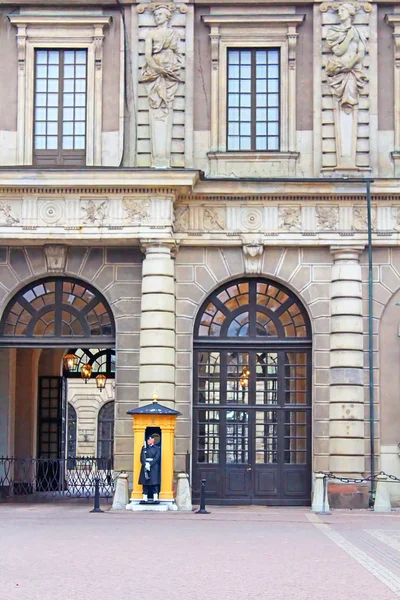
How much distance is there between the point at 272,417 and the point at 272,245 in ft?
14.7

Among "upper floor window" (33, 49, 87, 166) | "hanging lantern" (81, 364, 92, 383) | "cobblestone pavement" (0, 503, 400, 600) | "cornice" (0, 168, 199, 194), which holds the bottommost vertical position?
"cobblestone pavement" (0, 503, 400, 600)

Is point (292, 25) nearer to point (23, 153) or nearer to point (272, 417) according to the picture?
point (23, 153)

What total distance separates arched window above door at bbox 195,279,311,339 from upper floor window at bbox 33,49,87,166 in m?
5.19

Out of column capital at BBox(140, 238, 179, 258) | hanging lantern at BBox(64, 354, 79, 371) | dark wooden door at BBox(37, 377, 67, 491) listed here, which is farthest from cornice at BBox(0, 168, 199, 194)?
hanging lantern at BBox(64, 354, 79, 371)

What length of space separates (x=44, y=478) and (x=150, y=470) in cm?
1073

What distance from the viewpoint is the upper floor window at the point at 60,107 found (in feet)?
110

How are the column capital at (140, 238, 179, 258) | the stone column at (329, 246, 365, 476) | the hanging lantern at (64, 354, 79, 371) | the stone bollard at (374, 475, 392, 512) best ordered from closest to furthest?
the stone bollard at (374, 475, 392, 512)
the stone column at (329, 246, 365, 476)
the column capital at (140, 238, 179, 258)
the hanging lantern at (64, 354, 79, 371)

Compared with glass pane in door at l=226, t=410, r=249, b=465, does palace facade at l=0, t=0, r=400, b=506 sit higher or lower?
higher

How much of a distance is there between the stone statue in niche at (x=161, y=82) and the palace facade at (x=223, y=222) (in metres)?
0.05

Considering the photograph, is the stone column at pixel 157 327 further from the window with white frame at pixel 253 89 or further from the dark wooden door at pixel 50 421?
the dark wooden door at pixel 50 421

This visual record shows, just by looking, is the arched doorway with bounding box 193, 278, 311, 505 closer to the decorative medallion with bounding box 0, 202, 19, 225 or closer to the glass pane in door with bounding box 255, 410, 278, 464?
the glass pane in door with bounding box 255, 410, 278, 464

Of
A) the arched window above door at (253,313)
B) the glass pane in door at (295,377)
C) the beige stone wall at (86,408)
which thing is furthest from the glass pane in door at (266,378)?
the beige stone wall at (86,408)

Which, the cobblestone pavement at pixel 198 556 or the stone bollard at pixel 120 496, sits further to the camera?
the stone bollard at pixel 120 496

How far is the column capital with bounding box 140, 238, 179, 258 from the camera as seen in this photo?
105 ft
